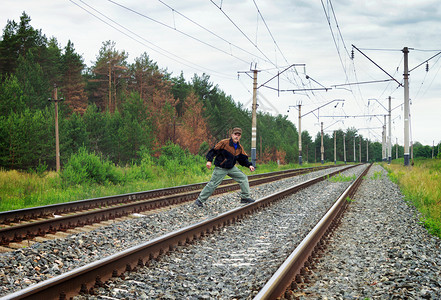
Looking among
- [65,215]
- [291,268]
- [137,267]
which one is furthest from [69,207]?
[291,268]

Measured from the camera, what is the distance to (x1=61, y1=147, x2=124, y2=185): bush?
15.1 metres

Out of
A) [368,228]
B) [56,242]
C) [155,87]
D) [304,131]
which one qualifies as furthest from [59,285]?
[304,131]

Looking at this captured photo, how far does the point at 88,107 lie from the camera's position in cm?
3619

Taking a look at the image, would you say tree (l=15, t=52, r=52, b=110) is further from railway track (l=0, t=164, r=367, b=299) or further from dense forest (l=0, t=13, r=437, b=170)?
railway track (l=0, t=164, r=367, b=299)

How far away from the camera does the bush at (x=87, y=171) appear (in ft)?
49.6

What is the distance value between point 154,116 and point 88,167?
27283 mm

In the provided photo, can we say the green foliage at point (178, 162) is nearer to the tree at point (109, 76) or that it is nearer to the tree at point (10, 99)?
the tree at point (10, 99)

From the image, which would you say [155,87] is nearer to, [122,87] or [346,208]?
[122,87]

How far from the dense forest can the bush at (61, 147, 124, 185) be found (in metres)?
4.63

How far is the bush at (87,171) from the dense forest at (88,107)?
4.63 metres

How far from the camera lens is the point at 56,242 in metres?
6.27

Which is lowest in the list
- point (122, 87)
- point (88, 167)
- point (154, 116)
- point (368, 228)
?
point (368, 228)

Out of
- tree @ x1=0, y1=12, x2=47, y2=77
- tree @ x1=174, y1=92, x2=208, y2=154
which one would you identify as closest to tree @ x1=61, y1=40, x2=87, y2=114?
tree @ x1=0, y1=12, x2=47, y2=77

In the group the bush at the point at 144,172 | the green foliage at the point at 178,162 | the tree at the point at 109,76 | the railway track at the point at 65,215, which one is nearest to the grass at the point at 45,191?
the bush at the point at 144,172
